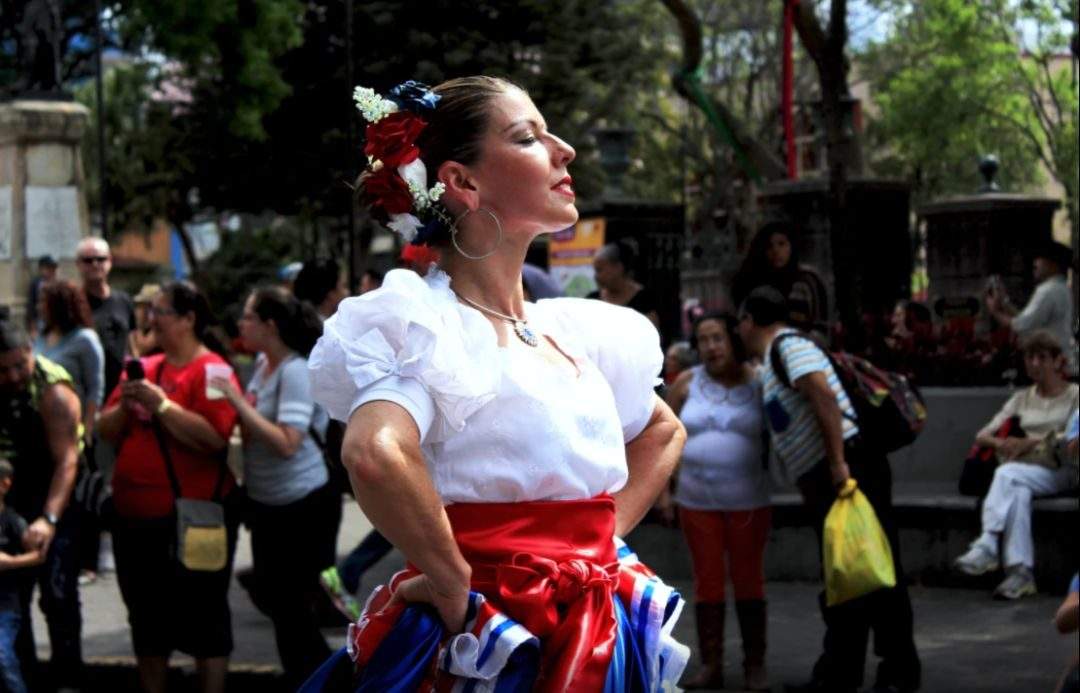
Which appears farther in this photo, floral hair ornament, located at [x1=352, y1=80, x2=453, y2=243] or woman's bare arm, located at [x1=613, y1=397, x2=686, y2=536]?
woman's bare arm, located at [x1=613, y1=397, x2=686, y2=536]

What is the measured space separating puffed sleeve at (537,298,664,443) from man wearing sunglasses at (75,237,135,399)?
7768mm

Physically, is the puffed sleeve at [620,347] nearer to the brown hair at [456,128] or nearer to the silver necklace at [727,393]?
the brown hair at [456,128]

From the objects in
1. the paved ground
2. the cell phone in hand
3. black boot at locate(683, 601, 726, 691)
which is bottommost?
the paved ground

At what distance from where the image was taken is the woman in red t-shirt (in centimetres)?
768

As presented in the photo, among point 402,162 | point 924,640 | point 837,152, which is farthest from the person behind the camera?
point 837,152

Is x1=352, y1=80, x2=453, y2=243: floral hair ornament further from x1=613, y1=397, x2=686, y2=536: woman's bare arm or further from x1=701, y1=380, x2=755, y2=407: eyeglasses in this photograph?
x1=701, y1=380, x2=755, y2=407: eyeglasses

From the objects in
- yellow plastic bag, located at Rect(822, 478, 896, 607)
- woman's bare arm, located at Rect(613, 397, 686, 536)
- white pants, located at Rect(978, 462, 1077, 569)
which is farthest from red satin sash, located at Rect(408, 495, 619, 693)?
white pants, located at Rect(978, 462, 1077, 569)

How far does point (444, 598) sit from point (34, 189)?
38.2ft

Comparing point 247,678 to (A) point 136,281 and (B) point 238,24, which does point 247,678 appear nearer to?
(B) point 238,24

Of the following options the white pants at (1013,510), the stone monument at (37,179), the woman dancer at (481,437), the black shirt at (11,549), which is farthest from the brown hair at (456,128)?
the stone monument at (37,179)

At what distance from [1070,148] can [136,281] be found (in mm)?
22590

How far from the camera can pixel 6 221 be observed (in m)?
14.3

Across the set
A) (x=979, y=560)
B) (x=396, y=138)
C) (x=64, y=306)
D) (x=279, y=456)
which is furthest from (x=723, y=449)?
(x=396, y=138)

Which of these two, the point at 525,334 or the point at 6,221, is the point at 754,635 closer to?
the point at 525,334
